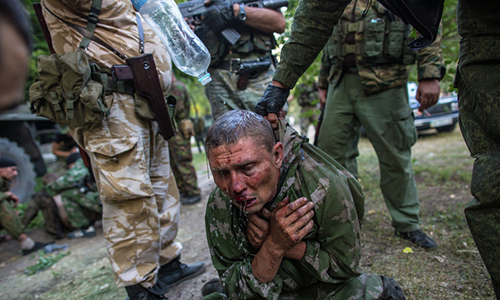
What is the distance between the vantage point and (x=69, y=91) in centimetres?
186

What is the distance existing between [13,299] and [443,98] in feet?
35.7

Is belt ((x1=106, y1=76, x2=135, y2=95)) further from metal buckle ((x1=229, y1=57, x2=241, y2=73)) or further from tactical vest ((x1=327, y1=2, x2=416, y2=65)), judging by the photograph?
tactical vest ((x1=327, y1=2, x2=416, y2=65))

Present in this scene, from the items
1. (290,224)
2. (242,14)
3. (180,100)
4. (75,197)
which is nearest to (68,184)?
(75,197)

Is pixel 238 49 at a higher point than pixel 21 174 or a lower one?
higher

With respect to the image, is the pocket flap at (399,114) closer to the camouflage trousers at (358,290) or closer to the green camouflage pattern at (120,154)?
the camouflage trousers at (358,290)

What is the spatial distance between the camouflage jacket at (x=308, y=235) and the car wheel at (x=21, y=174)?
499cm

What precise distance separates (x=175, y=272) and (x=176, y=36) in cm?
173

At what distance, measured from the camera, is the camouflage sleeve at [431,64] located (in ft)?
8.09

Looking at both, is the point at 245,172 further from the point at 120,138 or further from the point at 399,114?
the point at 399,114

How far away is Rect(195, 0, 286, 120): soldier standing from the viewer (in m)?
2.72

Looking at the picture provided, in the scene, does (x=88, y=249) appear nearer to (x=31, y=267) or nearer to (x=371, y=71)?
(x=31, y=267)

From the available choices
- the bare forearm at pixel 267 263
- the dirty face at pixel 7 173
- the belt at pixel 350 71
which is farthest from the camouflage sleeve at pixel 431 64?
the dirty face at pixel 7 173

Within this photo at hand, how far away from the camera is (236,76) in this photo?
2.86 meters

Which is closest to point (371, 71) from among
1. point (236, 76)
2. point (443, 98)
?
point (236, 76)
